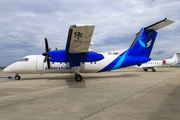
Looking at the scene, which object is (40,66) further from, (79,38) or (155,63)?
(155,63)

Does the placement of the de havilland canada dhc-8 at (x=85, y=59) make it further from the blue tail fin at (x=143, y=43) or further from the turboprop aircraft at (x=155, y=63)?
the turboprop aircraft at (x=155, y=63)

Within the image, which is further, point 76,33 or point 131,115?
point 76,33

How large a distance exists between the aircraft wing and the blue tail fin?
6630mm

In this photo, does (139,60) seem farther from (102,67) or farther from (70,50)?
(70,50)

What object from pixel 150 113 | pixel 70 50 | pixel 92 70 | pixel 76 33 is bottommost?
pixel 150 113

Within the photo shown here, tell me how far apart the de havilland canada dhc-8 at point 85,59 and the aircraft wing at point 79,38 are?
87 mm

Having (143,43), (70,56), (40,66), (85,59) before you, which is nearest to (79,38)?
(70,56)

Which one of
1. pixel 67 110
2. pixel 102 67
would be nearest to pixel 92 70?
pixel 102 67

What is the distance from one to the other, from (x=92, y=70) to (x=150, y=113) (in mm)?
10140

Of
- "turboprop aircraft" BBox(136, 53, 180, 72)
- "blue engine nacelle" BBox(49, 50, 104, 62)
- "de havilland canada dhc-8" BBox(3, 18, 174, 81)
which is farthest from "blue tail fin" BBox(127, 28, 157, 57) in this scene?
"turboprop aircraft" BBox(136, 53, 180, 72)

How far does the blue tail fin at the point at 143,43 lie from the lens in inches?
546

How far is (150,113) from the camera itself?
3604mm

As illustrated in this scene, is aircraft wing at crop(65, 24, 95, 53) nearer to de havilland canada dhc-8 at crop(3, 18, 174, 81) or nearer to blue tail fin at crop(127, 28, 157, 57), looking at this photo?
de havilland canada dhc-8 at crop(3, 18, 174, 81)

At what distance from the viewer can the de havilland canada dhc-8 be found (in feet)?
36.6
